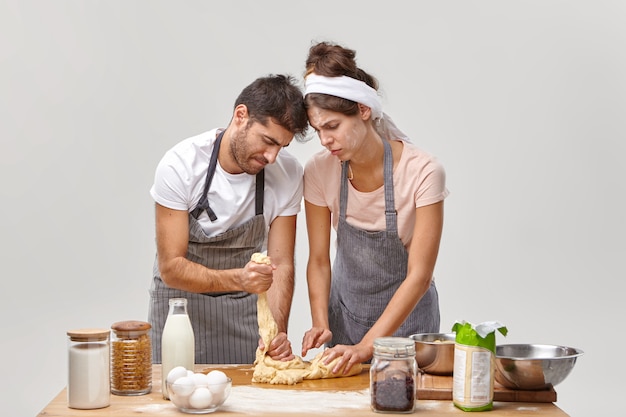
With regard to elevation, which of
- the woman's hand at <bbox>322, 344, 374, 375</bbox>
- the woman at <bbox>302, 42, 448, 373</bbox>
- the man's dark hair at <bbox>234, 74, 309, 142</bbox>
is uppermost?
the man's dark hair at <bbox>234, 74, 309, 142</bbox>

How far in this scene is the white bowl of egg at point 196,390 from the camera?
125 inches

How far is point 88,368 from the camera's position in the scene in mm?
3225

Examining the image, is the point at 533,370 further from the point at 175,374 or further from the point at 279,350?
the point at 175,374

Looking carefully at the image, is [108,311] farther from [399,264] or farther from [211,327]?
[399,264]

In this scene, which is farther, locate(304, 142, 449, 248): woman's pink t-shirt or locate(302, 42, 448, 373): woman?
locate(304, 142, 449, 248): woman's pink t-shirt

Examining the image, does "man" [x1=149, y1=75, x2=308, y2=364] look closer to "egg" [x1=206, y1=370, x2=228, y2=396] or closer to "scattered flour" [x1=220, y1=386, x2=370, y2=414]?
"scattered flour" [x1=220, y1=386, x2=370, y2=414]

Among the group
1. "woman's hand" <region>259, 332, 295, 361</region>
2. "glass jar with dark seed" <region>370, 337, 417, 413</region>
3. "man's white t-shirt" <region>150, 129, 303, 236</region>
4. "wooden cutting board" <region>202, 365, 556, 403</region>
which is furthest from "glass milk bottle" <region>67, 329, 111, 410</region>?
"man's white t-shirt" <region>150, 129, 303, 236</region>

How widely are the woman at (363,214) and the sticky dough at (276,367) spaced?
4 centimetres

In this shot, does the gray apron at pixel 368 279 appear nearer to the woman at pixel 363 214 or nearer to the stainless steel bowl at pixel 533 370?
the woman at pixel 363 214

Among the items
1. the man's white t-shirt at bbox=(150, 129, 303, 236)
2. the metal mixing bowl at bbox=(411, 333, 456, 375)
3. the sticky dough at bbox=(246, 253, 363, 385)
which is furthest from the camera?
the man's white t-shirt at bbox=(150, 129, 303, 236)

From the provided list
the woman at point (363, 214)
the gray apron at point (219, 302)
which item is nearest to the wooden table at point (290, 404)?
the woman at point (363, 214)

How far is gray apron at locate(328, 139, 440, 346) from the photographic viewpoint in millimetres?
4336

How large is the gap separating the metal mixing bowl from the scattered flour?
240 mm

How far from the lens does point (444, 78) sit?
704cm
